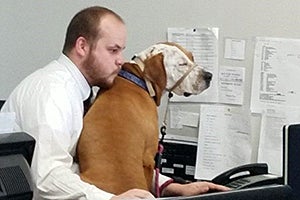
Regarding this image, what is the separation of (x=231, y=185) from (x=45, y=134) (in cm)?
77

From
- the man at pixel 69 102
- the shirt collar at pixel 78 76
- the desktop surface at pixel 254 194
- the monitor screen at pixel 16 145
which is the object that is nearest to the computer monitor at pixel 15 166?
the monitor screen at pixel 16 145

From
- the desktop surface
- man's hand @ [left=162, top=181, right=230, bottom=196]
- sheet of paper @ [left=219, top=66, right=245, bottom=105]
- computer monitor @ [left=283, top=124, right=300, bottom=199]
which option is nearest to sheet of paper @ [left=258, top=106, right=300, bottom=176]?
sheet of paper @ [left=219, top=66, right=245, bottom=105]

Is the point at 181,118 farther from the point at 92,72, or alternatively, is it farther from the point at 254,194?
the point at 254,194

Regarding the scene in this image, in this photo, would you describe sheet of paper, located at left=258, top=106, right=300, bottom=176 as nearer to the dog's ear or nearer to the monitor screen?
the dog's ear

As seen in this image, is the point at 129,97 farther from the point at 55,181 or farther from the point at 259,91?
the point at 259,91

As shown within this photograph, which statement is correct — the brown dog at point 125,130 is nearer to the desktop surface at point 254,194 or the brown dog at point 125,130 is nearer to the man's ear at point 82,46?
the man's ear at point 82,46

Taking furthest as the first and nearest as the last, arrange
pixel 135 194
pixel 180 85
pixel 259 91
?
pixel 259 91, pixel 180 85, pixel 135 194

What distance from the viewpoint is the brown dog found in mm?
1808

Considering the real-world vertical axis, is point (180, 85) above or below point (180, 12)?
below

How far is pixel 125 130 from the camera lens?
1.84 metres

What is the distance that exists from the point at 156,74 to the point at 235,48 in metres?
0.66

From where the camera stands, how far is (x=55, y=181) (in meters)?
1.63

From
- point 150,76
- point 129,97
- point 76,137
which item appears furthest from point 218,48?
point 76,137

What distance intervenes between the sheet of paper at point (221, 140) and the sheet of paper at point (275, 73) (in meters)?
0.10
